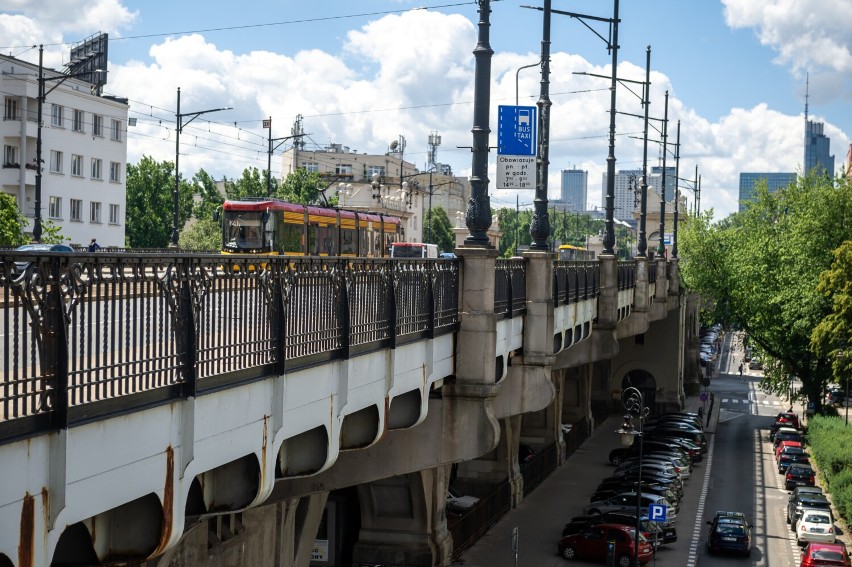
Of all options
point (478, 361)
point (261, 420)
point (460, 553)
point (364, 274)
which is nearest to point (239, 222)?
point (460, 553)

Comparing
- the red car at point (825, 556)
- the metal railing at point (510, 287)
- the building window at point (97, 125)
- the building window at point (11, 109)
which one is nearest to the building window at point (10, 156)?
the building window at point (11, 109)

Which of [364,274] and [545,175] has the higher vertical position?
[545,175]

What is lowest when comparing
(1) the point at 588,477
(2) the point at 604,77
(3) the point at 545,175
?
(1) the point at 588,477

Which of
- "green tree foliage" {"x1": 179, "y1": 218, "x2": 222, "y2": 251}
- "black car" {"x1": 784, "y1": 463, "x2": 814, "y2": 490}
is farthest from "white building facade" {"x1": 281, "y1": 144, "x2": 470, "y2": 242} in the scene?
"black car" {"x1": 784, "y1": 463, "x2": 814, "y2": 490}

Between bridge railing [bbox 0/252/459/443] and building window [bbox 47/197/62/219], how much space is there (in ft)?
166

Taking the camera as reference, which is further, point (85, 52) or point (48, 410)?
point (85, 52)

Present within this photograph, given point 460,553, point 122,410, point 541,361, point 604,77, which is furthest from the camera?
point 604,77

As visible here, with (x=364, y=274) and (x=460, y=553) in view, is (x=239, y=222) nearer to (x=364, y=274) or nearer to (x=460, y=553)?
(x=460, y=553)

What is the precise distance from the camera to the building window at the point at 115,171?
6825cm

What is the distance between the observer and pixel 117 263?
28.6 ft

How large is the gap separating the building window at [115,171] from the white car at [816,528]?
139 ft

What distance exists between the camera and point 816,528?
41781 millimetres

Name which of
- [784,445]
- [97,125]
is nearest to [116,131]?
A: [97,125]

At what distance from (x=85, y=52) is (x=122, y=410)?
7429 cm
